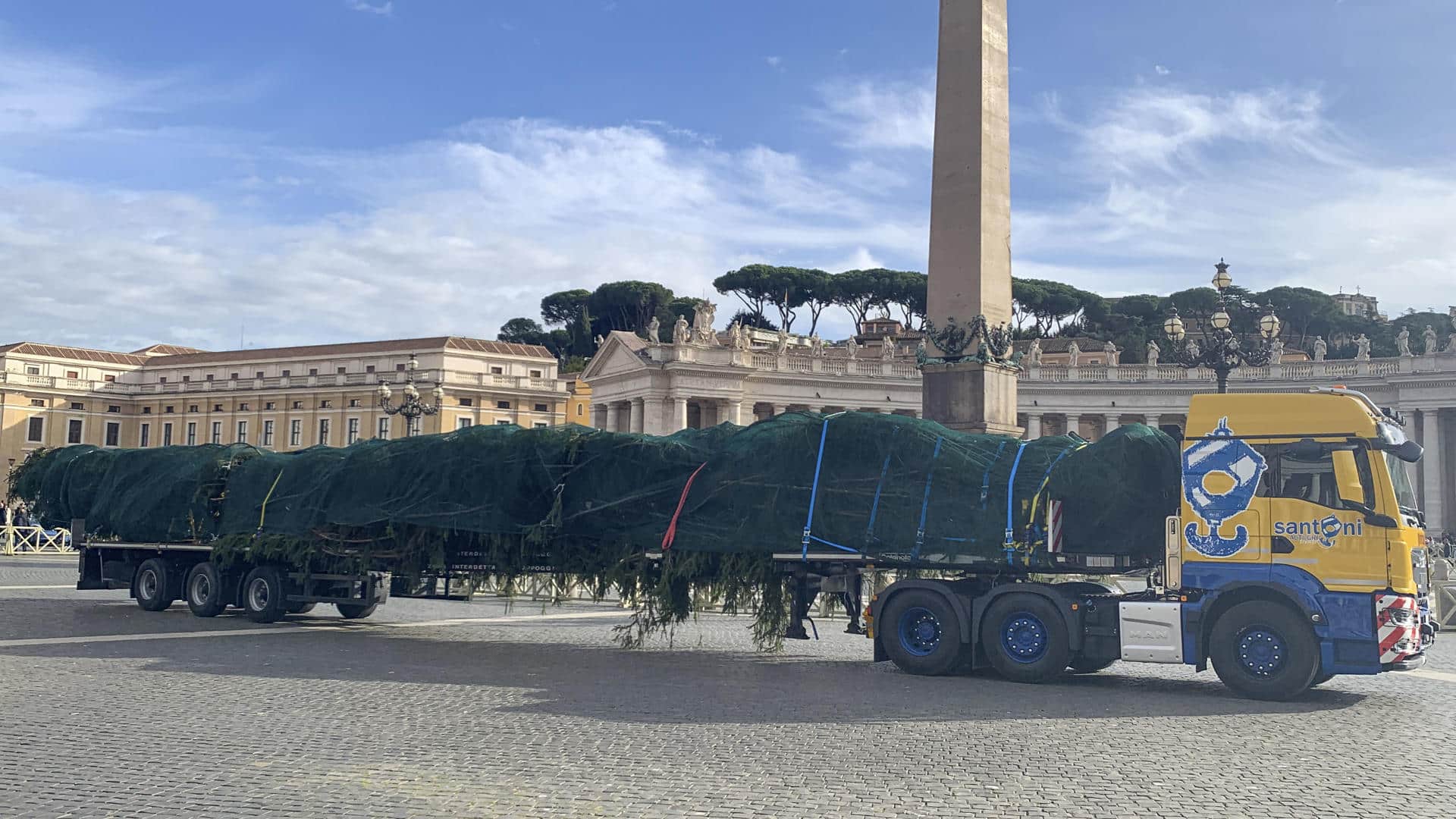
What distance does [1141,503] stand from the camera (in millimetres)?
12297

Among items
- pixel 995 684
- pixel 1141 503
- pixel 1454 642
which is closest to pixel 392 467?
pixel 995 684

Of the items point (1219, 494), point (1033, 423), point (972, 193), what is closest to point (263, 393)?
point (1033, 423)

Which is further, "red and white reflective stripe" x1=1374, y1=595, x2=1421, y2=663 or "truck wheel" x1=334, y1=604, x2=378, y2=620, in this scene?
"truck wheel" x1=334, y1=604, x2=378, y2=620

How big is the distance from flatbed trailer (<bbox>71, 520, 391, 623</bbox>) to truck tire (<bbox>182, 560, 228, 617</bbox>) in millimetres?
11

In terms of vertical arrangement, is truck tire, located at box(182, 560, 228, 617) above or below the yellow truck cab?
below

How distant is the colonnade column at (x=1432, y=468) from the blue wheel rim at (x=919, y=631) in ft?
172

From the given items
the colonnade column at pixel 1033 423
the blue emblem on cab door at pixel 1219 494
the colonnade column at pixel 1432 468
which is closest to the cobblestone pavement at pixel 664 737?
the blue emblem on cab door at pixel 1219 494

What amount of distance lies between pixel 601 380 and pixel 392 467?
5561 cm

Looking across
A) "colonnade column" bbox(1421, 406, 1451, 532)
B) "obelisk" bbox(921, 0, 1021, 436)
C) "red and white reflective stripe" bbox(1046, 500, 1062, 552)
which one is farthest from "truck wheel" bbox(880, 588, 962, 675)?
"colonnade column" bbox(1421, 406, 1451, 532)

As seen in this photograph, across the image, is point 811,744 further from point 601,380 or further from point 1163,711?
point 601,380

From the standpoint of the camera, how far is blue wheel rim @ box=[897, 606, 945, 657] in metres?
12.8

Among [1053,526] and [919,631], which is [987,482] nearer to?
[1053,526]

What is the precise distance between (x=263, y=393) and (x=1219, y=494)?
83.5 meters

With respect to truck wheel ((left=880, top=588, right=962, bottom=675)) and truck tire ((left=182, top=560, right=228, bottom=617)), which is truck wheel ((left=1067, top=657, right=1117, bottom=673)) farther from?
truck tire ((left=182, top=560, right=228, bottom=617))
